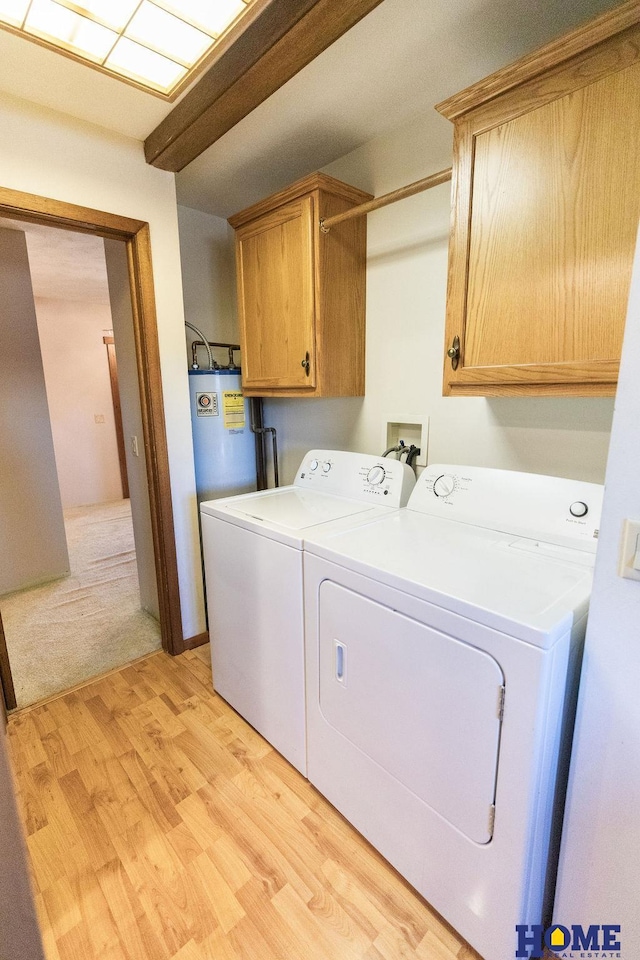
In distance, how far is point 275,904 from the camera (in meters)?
1.14

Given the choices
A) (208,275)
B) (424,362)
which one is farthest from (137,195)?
(424,362)

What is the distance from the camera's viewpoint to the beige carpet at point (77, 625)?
2098mm

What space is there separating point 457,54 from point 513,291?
2.68 feet

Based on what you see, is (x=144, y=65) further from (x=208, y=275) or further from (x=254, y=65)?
(x=208, y=275)

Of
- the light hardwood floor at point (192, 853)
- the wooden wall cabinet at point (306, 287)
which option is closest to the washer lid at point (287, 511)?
the wooden wall cabinet at point (306, 287)

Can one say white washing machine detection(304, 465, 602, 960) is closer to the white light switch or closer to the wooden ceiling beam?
the white light switch

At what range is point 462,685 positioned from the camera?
0.92m

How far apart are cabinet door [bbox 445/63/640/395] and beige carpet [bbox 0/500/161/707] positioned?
221cm

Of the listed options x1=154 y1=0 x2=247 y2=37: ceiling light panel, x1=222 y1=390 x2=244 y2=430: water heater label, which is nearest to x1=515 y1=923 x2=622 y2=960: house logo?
x1=222 y1=390 x2=244 y2=430: water heater label

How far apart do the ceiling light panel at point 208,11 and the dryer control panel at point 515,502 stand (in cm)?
146

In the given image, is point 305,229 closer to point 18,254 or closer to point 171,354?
point 171,354

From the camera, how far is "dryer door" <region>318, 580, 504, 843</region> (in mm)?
902

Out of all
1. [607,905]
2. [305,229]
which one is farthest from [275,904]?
[305,229]

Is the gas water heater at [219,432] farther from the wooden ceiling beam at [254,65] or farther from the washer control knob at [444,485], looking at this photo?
the washer control knob at [444,485]
